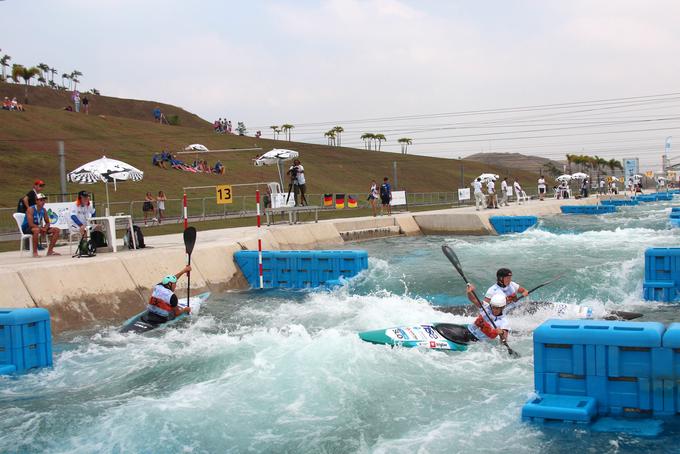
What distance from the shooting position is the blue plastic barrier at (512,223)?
102 feet

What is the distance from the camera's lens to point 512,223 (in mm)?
31422

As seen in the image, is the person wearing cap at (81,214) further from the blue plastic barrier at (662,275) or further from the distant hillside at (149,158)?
the distant hillside at (149,158)

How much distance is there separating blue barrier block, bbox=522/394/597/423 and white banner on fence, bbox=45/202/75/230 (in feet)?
45.6

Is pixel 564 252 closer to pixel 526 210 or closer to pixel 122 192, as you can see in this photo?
pixel 526 210

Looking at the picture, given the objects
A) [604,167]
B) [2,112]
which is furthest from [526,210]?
[604,167]

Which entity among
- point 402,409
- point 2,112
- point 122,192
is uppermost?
point 2,112

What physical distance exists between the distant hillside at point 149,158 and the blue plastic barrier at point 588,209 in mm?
7498

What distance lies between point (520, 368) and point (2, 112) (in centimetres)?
5088

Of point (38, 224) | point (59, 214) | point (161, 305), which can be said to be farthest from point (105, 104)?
point (161, 305)

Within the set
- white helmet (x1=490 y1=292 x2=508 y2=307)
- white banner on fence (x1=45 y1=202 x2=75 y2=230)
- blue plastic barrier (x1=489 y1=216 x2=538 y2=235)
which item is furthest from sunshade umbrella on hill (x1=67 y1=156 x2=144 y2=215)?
blue plastic barrier (x1=489 y1=216 x2=538 y2=235)

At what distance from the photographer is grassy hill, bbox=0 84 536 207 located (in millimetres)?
40062

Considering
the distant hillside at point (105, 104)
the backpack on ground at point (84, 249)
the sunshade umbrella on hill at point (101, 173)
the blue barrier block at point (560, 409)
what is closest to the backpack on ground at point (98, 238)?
the backpack on ground at point (84, 249)

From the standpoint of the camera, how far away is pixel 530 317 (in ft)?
42.1

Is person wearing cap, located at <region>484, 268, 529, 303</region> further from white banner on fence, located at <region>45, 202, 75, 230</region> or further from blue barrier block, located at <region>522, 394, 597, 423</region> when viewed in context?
white banner on fence, located at <region>45, 202, 75, 230</region>
